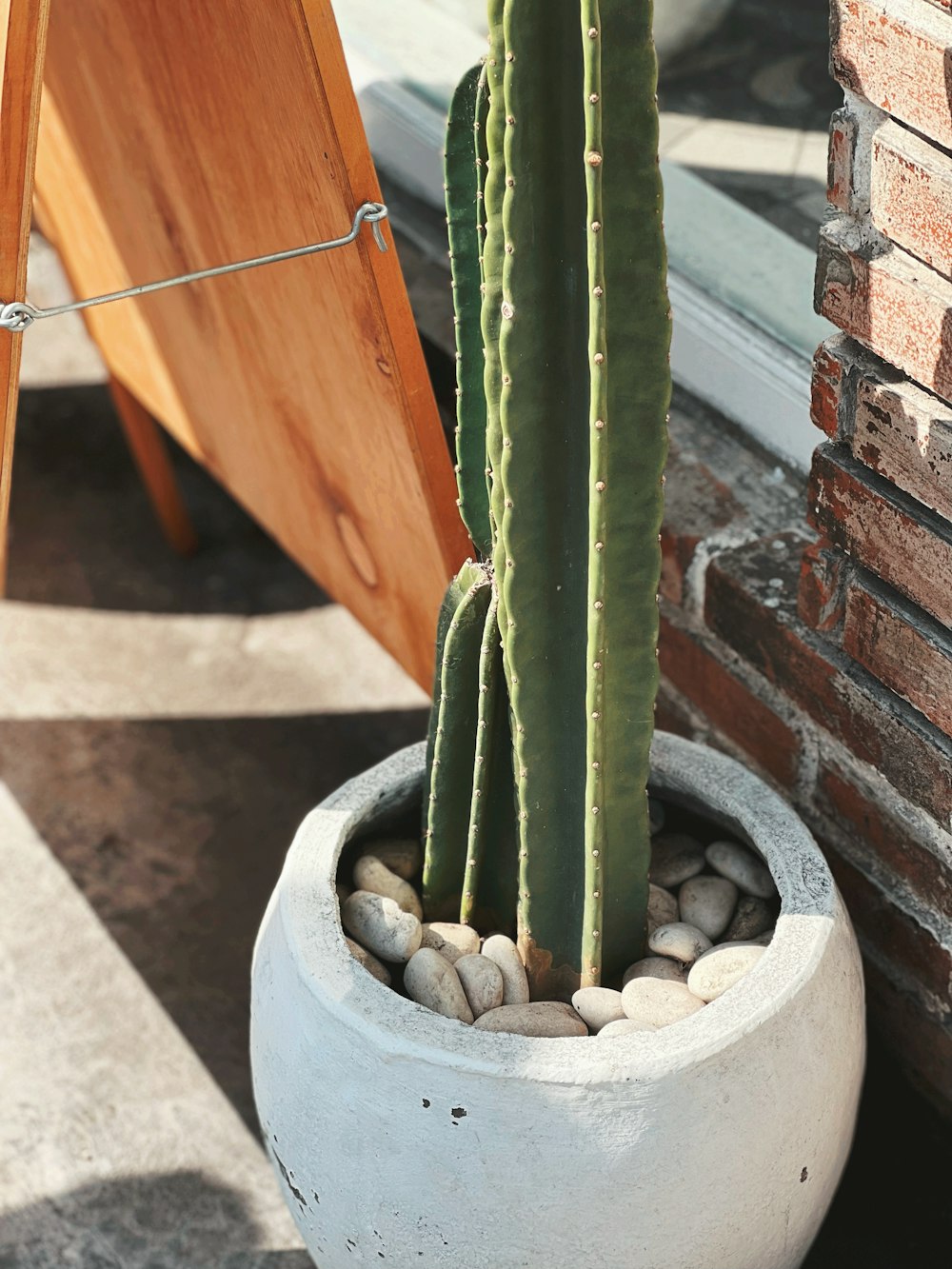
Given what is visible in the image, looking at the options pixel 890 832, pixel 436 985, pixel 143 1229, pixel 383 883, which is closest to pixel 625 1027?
pixel 436 985

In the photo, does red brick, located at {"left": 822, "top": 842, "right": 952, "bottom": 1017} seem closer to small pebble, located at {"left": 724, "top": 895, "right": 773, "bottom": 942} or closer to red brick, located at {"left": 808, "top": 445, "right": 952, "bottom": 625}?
small pebble, located at {"left": 724, "top": 895, "right": 773, "bottom": 942}

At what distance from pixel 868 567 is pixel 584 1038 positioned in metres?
0.47

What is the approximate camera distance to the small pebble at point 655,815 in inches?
53.7

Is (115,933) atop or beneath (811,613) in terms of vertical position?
beneath

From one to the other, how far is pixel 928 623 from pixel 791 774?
0.97ft

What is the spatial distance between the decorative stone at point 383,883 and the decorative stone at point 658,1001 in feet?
0.67

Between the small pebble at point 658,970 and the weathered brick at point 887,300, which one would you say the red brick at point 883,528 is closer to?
the weathered brick at point 887,300

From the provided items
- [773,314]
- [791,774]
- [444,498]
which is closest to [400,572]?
[444,498]

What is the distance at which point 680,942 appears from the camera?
4.05ft

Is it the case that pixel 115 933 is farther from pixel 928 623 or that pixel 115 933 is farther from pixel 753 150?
pixel 753 150

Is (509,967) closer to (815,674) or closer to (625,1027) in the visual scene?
(625,1027)

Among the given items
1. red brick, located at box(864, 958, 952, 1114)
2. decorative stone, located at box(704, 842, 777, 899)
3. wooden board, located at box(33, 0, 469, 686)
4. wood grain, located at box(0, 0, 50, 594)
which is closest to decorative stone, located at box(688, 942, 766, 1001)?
decorative stone, located at box(704, 842, 777, 899)

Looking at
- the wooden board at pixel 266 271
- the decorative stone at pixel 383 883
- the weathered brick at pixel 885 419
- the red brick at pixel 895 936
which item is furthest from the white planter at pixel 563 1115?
the wooden board at pixel 266 271

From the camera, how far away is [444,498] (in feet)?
4.37
